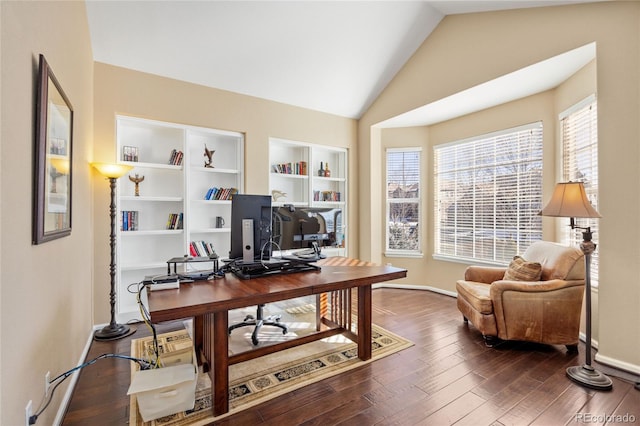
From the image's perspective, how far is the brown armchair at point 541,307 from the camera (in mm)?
2584

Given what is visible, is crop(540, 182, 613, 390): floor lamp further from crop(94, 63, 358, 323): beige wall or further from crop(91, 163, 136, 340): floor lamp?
crop(91, 163, 136, 340): floor lamp

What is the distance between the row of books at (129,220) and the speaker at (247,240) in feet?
6.26

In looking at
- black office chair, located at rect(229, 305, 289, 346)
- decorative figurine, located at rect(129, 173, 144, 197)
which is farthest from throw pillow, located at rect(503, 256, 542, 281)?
decorative figurine, located at rect(129, 173, 144, 197)

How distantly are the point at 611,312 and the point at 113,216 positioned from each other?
4.59m

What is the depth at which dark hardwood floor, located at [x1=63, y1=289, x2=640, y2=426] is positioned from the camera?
5.90 ft

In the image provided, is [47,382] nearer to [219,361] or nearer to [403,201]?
[219,361]

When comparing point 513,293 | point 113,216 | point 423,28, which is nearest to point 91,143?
point 113,216

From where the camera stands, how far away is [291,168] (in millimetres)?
4477

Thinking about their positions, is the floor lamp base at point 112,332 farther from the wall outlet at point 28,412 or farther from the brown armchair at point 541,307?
the brown armchair at point 541,307

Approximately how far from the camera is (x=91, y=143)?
9.95 feet

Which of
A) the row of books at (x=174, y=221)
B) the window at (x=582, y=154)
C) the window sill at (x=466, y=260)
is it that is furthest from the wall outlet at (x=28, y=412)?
the window sill at (x=466, y=260)

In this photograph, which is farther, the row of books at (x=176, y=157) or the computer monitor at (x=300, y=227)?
the row of books at (x=176, y=157)

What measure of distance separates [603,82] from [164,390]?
3.94 meters

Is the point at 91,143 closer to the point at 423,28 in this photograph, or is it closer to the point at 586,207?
the point at 423,28
